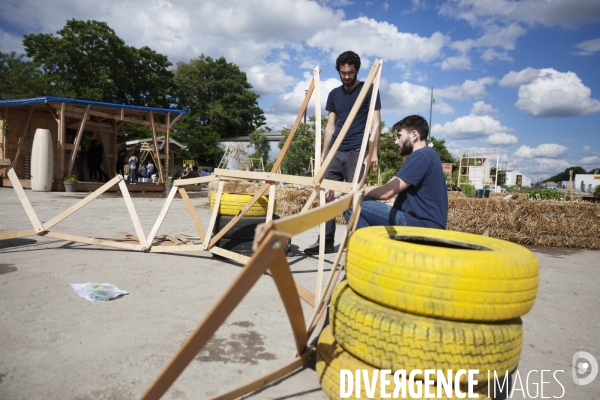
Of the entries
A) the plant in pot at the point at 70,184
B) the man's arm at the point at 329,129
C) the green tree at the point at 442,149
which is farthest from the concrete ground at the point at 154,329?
the green tree at the point at 442,149

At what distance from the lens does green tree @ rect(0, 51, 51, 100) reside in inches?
1151

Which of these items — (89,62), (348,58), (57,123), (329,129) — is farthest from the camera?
(89,62)

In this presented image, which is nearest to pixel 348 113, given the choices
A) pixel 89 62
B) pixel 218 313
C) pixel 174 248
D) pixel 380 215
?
pixel 380 215

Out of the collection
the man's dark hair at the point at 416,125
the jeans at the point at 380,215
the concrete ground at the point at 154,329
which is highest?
the man's dark hair at the point at 416,125

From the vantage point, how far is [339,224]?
926 cm

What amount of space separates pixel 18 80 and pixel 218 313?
3839cm

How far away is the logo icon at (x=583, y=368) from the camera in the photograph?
6.76 ft

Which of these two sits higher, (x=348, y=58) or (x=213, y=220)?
(x=348, y=58)

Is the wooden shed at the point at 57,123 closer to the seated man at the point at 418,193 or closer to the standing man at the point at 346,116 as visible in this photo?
the standing man at the point at 346,116

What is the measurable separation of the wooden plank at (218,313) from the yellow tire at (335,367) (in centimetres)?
75

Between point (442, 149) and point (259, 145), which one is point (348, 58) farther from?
point (442, 149)

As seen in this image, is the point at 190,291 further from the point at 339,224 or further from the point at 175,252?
the point at 339,224

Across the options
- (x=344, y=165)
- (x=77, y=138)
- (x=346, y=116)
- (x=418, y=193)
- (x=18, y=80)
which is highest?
(x=18, y=80)

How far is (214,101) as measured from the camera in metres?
46.0
